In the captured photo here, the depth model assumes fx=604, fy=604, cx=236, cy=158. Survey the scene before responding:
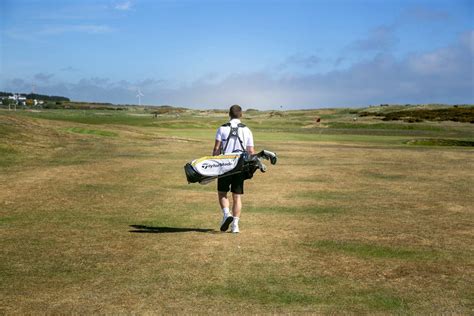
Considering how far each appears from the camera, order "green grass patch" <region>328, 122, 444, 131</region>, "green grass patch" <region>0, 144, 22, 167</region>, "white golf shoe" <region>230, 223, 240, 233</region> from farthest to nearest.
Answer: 1. "green grass patch" <region>328, 122, 444, 131</region>
2. "green grass patch" <region>0, 144, 22, 167</region>
3. "white golf shoe" <region>230, 223, 240, 233</region>

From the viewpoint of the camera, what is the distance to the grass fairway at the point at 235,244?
8.38m

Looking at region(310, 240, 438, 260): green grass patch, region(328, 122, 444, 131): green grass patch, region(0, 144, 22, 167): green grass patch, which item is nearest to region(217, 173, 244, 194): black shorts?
region(310, 240, 438, 260): green grass patch

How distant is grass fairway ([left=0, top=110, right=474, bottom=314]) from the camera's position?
8375 millimetres

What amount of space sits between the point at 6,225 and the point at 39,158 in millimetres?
17110

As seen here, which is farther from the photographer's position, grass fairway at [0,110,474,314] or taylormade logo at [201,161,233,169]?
taylormade logo at [201,161,233,169]

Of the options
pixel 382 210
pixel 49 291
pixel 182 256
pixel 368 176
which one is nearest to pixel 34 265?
pixel 49 291

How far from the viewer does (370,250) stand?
38.4ft

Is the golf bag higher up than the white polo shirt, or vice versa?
the white polo shirt

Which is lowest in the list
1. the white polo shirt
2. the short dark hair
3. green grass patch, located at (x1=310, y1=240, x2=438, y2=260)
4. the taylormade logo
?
green grass patch, located at (x1=310, y1=240, x2=438, y2=260)

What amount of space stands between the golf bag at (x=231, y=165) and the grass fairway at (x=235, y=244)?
1.31 m

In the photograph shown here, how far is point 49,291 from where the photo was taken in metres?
Answer: 8.65

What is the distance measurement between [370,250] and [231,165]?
3.42m

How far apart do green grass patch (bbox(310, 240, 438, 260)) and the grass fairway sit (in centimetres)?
4

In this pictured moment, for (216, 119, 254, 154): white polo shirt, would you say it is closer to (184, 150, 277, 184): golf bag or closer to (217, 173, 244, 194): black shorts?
(184, 150, 277, 184): golf bag
